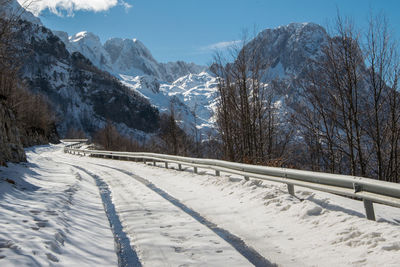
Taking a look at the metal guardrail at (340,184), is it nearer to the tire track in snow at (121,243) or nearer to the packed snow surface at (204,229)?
the packed snow surface at (204,229)

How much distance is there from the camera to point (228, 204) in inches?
281

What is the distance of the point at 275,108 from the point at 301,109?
180cm

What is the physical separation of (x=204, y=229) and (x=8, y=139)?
11.2 m

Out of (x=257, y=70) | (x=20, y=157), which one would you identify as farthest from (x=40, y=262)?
(x=257, y=70)

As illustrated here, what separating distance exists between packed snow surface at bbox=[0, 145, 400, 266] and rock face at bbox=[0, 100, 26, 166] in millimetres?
4806

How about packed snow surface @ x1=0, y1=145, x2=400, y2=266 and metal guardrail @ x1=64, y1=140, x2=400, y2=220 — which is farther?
metal guardrail @ x1=64, y1=140, x2=400, y2=220

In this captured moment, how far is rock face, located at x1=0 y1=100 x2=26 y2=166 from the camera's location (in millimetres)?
11961

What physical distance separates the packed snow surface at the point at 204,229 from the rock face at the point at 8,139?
4806 millimetres

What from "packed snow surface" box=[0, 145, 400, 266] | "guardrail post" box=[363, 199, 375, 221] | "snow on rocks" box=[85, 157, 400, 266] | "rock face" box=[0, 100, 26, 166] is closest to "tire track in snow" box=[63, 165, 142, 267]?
"packed snow surface" box=[0, 145, 400, 266]

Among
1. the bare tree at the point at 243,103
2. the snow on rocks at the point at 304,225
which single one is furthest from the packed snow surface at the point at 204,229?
the bare tree at the point at 243,103

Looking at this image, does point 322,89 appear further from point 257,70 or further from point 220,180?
point 220,180

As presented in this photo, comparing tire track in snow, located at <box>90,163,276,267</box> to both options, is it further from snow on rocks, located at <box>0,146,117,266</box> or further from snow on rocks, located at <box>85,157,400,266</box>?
snow on rocks, located at <box>0,146,117,266</box>

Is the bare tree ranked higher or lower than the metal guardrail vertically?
higher

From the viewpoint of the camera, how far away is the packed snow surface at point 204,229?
3846 millimetres
